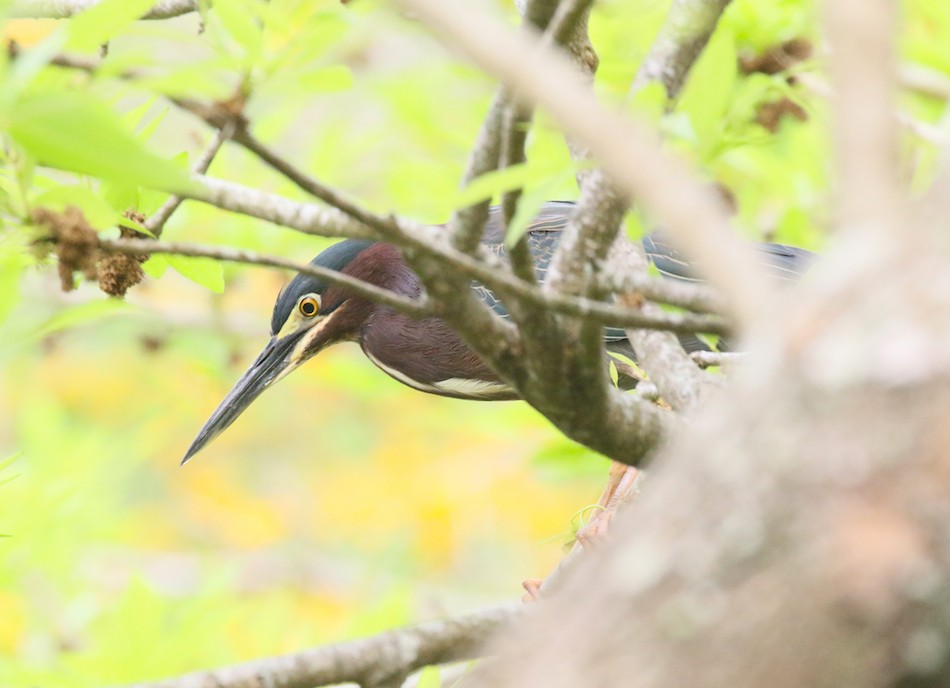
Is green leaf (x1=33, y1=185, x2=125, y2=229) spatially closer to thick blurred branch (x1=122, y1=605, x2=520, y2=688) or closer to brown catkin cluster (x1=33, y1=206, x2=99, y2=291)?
brown catkin cluster (x1=33, y1=206, x2=99, y2=291)

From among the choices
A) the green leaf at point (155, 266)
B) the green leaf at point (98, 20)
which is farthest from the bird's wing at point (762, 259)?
the green leaf at point (98, 20)

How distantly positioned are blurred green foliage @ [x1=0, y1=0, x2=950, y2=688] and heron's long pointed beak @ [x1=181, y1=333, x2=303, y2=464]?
0.82ft

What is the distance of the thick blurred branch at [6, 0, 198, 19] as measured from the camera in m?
1.35

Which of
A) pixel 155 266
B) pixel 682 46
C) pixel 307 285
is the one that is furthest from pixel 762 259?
pixel 155 266

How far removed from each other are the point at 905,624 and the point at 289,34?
78 centimetres

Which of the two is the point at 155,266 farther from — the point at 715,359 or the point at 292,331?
the point at 292,331

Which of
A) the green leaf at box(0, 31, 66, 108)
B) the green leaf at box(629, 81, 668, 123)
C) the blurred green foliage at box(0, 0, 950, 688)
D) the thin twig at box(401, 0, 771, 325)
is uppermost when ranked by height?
the thin twig at box(401, 0, 771, 325)

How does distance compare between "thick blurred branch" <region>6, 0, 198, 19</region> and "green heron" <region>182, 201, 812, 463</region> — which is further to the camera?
"green heron" <region>182, 201, 812, 463</region>

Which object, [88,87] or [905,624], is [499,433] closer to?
[88,87]

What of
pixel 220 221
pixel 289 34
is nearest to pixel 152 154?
pixel 289 34

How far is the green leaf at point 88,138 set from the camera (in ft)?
2.34

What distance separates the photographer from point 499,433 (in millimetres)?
2930

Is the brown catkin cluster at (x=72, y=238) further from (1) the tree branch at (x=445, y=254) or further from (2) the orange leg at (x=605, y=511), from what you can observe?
(2) the orange leg at (x=605, y=511)

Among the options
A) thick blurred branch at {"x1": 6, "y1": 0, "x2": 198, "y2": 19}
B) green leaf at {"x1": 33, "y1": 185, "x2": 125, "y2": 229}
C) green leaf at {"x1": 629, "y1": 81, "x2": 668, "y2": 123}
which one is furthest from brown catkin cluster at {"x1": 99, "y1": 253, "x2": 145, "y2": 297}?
green leaf at {"x1": 629, "y1": 81, "x2": 668, "y2": 123}
